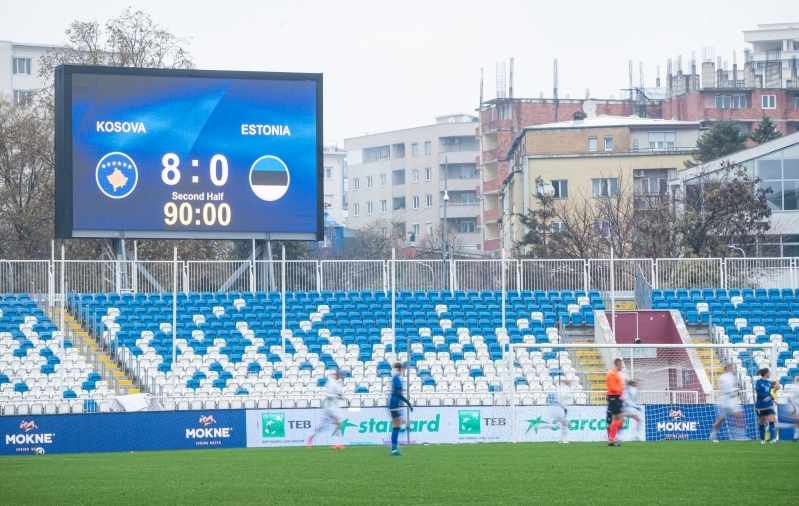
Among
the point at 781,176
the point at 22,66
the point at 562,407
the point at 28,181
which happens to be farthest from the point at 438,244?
the point at 562,407

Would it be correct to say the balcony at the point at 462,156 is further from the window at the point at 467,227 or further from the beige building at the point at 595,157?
the beige building at the point at 595,157

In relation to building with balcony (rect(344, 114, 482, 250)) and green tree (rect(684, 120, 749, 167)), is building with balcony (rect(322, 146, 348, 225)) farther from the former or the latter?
green tree (rect(684, 120, 749, 167))

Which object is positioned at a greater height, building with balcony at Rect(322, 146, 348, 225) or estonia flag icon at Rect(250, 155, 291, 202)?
building with balcony at Rect(322, 146, 348, 225)

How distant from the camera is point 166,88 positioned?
35531mm

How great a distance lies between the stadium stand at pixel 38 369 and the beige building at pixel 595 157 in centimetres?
3855

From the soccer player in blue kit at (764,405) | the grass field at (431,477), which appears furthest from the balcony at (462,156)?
the grass field at (431,477)

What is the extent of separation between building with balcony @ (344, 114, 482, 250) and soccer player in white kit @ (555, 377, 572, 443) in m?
76.0

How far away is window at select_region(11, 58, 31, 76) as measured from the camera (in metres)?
97.8

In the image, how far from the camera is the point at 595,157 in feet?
236

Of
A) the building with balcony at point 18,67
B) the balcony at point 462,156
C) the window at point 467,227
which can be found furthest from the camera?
the balcony at point 462,156

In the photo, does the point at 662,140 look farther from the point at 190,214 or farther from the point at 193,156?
the point at 190,214

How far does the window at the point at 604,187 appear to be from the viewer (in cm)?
6854

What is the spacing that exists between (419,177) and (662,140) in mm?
42709

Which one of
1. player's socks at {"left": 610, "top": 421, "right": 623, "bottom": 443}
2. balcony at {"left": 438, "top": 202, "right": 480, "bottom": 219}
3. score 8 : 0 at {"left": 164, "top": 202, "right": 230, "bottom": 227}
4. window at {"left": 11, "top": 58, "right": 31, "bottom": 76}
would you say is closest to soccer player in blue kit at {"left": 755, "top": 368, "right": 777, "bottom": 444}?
player's socks at {"left": 610, "top": 421, "right": 623, "bottom": 443}
